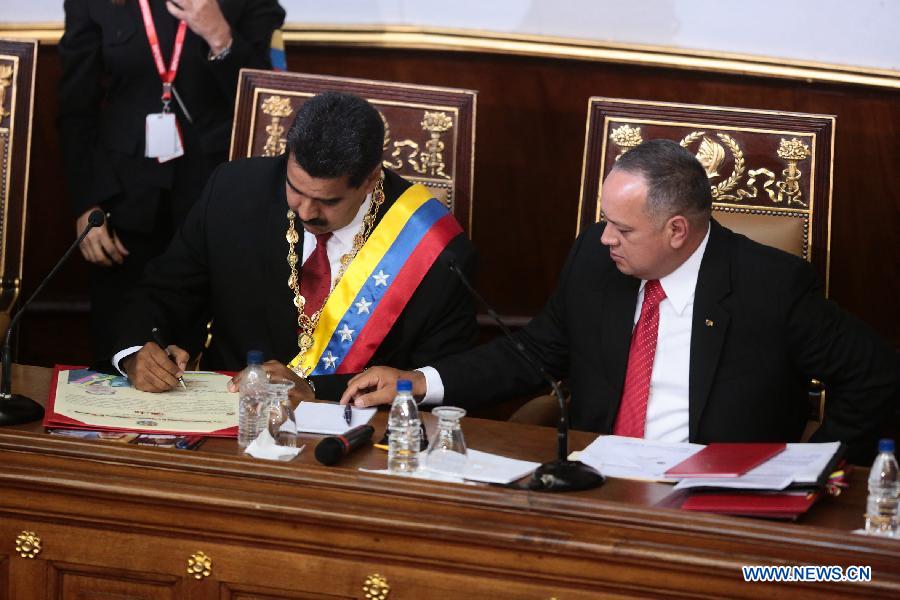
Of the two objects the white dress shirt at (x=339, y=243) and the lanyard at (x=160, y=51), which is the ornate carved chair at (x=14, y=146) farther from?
the white dress shirt at (x=339, y=243)

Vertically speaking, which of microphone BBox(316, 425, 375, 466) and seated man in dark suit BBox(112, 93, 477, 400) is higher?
seated man in dark suit BBox(112, 93, 477, 400)

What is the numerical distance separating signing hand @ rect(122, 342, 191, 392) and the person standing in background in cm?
84

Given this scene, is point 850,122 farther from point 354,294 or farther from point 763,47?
point 354,294

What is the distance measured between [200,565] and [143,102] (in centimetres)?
164

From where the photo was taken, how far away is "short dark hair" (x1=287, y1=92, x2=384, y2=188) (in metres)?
2.72

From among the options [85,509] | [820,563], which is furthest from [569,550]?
[85,509]

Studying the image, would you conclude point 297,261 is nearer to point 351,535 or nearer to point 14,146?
point 14,146

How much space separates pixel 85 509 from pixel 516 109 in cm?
227

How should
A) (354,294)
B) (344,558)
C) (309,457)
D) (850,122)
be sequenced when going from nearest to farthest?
(344,558), (309,457), (354,294), (850,122)

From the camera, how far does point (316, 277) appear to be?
3004 millimetres

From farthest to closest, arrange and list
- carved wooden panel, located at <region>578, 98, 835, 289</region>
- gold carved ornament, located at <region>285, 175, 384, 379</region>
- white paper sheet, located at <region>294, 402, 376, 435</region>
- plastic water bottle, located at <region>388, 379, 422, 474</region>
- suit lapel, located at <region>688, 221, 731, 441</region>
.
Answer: carved wooden panel, located at <region>578, 98, 835, 289</region>
gold carved ornament, located at <region>285, 175, 384, 379</region>
suit lapel, located at <region>688, 221, 731, 441</region>
white paper sheet, located at <region>294, 402, 376, 435</region>
plastic water bottle, located at <region>388, 379, 422, 474</region>

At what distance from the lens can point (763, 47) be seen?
13.1ft

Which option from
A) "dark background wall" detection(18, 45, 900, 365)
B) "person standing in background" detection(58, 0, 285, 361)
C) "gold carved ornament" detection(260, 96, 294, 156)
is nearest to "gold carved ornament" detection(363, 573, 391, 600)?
"gold carved ornament" detection(260, 96, 294, 156)

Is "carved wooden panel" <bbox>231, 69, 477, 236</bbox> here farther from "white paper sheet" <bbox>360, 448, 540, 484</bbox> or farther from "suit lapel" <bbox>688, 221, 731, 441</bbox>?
"white paper sheet" <bbox>360, 448, 540, 484</bbox>
